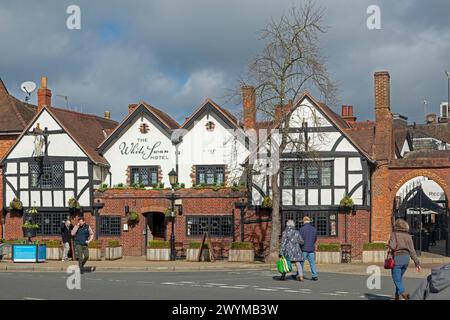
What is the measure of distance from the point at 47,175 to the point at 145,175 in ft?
15.8

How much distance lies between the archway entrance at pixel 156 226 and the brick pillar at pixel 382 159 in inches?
410

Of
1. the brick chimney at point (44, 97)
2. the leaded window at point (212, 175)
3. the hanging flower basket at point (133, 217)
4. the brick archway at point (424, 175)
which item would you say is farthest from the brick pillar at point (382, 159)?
the brick chimney at point (44, 97)

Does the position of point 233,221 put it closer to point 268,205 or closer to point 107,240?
point 268,205

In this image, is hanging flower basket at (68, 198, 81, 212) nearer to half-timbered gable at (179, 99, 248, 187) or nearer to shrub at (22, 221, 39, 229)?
shrub at (22, 221, 39, 229)

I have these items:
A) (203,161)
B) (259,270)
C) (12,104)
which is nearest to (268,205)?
(203,161)

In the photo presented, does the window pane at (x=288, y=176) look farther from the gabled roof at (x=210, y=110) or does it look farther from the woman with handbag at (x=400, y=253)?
the woman with handbag at (x=400, y=253)

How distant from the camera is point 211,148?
34.4m

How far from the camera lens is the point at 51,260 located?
30.8 m

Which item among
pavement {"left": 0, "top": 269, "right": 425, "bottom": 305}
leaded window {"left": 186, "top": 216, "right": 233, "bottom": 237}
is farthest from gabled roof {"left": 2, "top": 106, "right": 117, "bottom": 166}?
pavement {"left": 0, "top": 269, "right": 425, "bottom": 305}

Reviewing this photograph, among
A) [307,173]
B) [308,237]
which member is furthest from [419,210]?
[308,237]

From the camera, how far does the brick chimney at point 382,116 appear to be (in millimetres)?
31797

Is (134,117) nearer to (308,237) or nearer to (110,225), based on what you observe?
(110,225)

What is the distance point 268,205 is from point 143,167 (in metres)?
7.11

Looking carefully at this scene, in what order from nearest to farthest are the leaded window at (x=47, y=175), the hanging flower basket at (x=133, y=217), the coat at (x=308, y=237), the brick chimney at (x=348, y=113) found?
the coat at (x=308, y=237) < the hanging flower basket at (x=133, y=217) < the leaded window at (x=47, y=175) < the brick chimney at (x=348, y=113)
